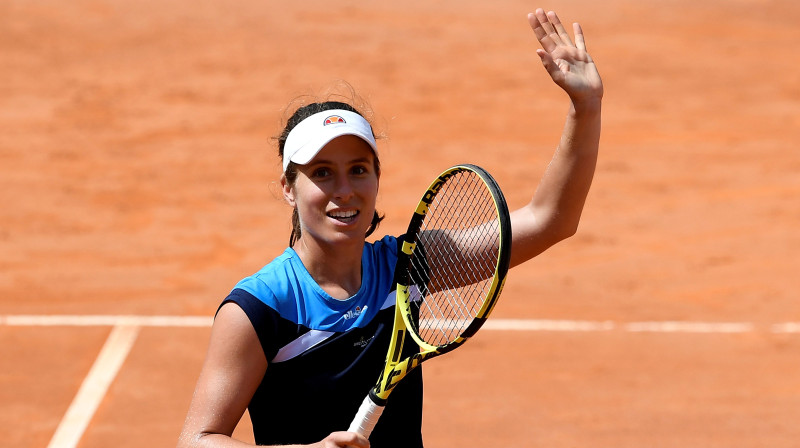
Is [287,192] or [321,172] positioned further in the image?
[287,192]

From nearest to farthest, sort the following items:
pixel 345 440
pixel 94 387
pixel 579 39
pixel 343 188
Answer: pixel 345 440, pixel 343 188, pixel 579 39, pixel 94 387

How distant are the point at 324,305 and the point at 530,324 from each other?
6.06 meters

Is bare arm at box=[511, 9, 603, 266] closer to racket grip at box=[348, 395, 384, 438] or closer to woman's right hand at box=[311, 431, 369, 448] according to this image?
racket grip at box=[348, 395, 384, 438]

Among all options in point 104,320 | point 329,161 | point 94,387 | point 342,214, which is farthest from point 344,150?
point 104,320

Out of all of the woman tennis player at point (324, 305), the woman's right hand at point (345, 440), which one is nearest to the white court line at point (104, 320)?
the woman tennis player at point (324, 305)

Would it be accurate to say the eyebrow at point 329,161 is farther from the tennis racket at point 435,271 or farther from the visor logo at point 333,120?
the tennis racket at point 435,271

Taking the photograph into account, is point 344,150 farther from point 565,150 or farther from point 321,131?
point 565,150

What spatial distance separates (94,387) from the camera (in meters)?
8.10

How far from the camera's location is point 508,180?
12.9m

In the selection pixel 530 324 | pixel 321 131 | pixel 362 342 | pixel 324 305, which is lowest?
pixel 530 324

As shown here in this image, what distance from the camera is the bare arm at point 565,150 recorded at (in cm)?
363

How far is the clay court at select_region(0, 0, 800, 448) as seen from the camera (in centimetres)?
799

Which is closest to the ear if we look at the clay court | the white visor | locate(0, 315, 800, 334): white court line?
the white visor

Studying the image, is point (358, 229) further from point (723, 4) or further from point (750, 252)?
point (723, 4)
